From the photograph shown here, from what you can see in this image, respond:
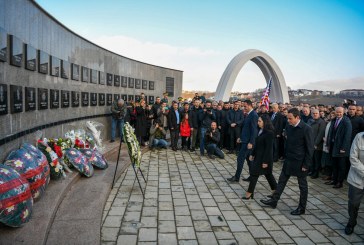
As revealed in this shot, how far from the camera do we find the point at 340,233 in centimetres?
459

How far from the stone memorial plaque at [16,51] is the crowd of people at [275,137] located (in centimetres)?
482

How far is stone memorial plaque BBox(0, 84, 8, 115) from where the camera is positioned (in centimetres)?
478

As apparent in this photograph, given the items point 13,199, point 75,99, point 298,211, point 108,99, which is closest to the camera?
point 13,199

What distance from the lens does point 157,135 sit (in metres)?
11.5

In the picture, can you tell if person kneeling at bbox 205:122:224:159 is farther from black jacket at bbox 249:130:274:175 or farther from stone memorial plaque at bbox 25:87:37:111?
stone memorial plaque at bbox 25:87:37:111

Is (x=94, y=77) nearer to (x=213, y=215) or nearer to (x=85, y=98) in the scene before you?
(x=85, y=98)

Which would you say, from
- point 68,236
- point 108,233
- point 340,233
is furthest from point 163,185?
point 340,233

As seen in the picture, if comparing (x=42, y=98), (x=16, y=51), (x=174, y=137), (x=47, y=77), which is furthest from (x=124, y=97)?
(x=16, y=51)

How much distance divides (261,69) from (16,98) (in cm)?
2585

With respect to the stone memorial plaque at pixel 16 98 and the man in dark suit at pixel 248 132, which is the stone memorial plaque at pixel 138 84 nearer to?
the man in dark suit at pixel 248 132

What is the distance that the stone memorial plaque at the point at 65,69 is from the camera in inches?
326

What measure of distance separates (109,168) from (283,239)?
4.57 meters

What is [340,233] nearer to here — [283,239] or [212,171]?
[283,239]

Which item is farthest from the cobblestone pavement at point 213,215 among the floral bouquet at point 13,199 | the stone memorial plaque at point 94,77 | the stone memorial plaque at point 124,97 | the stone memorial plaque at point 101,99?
→ the stone memorial plaque at point 124,97
